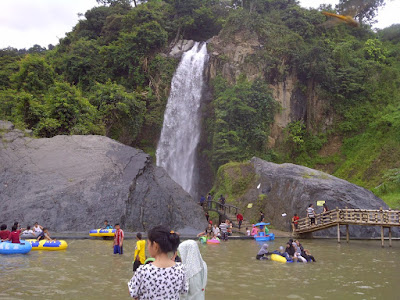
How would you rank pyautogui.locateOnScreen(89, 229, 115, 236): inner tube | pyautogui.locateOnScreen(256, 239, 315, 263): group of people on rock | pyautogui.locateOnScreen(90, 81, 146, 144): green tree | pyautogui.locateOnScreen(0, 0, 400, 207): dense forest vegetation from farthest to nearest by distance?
1. pyautogui.locateOnScreen(90, 81, 146, 144): green tree
2. pyautogui.locateOnScreen(0, 0, 400, 207): dense forest vegetation
3. pyautogui.locateOnScreen(89, 229, 115, 236): inner tube
4. pyautogui.locateOnScreen(256, 239, 315, 263): group of people on rock

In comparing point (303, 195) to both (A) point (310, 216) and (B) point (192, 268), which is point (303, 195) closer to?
(A) point (310, 216)

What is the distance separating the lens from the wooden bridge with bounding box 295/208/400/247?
2039 centimetres

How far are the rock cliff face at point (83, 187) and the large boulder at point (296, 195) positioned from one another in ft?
17.5

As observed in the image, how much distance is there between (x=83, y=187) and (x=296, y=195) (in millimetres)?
13186

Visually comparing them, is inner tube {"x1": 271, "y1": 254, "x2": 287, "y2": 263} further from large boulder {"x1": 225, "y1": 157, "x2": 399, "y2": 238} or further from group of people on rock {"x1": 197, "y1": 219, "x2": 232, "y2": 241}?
large boulder {"x1": 225, "y1": 157, "x2": 399, "y2": 238}

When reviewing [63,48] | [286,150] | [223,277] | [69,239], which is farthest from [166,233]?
[63,48]

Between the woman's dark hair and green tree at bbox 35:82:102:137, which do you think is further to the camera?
green tree at bbox 35:82:102:137

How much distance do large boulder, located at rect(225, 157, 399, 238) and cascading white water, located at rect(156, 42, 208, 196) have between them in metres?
7.92

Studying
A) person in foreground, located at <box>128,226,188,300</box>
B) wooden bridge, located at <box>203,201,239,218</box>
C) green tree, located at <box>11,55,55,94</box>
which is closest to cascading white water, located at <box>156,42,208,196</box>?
wooden bridge, located at <box>203,201,239,218</box>

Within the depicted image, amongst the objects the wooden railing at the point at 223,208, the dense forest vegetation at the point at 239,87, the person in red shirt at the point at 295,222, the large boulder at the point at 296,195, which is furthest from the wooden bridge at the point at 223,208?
the dense forest vegetation at the point at 239,87

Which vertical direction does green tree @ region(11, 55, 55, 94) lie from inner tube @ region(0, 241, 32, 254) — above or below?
above

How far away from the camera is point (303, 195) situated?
25.5 metres

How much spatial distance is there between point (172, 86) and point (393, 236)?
24.2m

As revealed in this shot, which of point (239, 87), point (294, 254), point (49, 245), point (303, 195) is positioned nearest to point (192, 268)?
point (294, 254)
